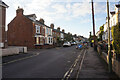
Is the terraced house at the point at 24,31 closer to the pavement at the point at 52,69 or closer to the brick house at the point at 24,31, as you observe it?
the brick house at the point at 24,31

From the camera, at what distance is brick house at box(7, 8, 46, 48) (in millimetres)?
26625

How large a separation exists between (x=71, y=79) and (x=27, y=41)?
938 inches

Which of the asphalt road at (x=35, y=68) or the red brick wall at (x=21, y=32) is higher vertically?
the red brick wall at (x=21, y=32)

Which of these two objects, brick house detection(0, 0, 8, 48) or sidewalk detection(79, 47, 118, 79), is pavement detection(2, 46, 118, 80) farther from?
brick house detection(0, 0, 8, 48)

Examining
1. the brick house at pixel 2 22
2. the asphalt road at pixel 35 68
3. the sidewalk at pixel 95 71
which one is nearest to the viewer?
the sidewalk at pixel 95 71

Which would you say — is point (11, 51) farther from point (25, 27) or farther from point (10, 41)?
point (10, 41)

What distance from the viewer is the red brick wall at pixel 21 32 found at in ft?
87.7

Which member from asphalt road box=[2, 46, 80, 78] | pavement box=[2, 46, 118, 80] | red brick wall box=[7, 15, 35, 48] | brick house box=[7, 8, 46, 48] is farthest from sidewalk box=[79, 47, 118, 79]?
red brick wall box=[7, 15, 35, 48]

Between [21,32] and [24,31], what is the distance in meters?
1.07

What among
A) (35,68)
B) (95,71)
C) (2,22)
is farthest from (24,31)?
(95,71)

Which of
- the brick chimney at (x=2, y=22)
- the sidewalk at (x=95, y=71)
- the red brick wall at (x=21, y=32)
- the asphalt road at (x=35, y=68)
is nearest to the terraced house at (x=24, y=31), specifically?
the red brick wall at (x=21, y=32)

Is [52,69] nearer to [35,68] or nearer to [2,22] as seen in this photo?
[35,68]

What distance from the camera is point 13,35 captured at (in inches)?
1136

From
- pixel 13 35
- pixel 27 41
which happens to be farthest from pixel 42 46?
pixel 13 35
